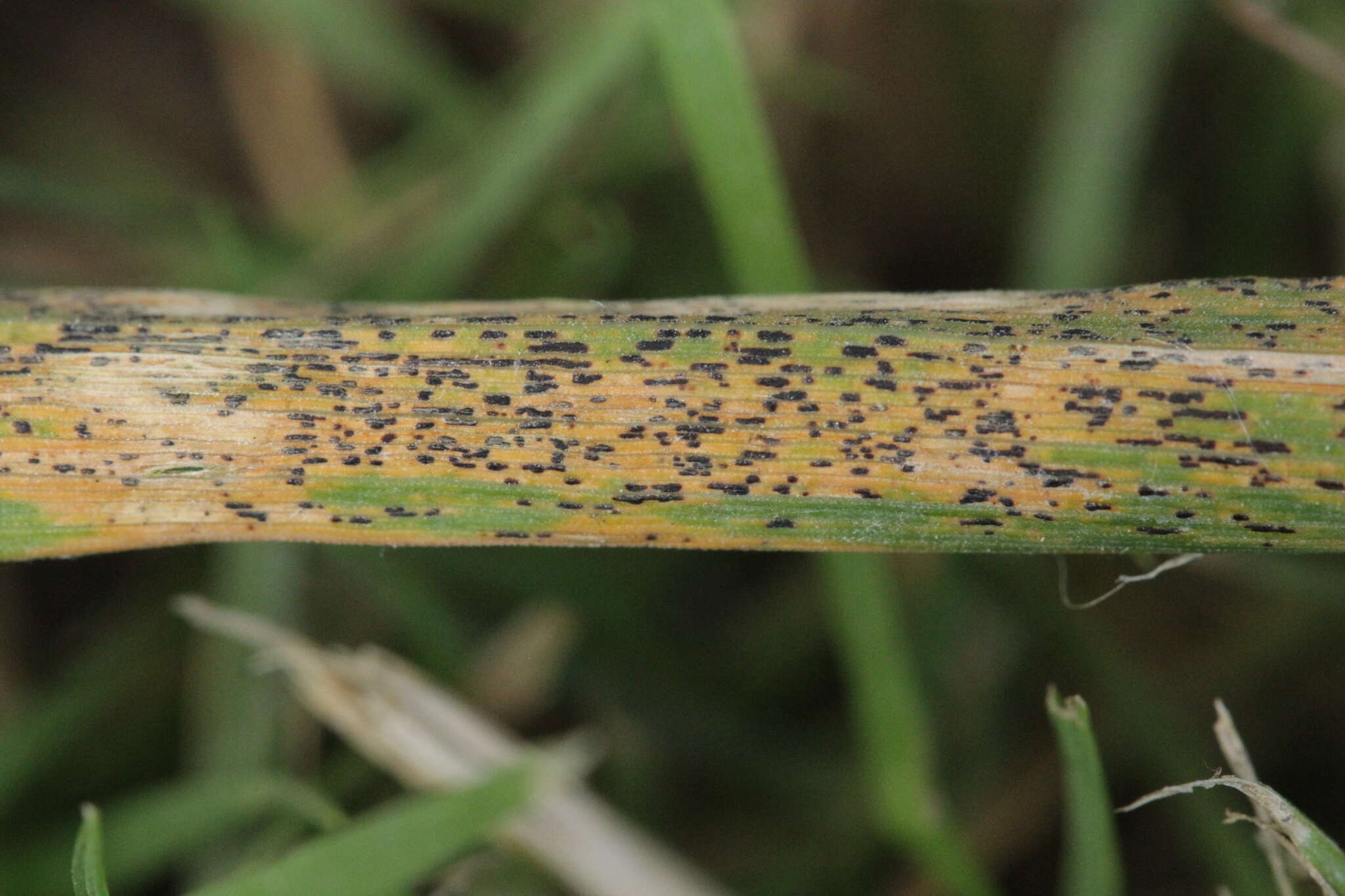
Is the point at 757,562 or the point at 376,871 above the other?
the point at 757,562

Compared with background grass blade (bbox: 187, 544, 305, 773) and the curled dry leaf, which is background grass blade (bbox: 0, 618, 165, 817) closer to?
background grass blade (bbox: 187, 544, 305, 773)

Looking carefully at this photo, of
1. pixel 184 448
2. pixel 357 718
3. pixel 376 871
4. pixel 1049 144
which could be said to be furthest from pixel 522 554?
pixel 1049 144

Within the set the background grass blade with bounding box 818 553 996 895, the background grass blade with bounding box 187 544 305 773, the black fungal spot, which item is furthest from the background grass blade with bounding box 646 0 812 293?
the background grass blade with bounding box 187 544 305 773

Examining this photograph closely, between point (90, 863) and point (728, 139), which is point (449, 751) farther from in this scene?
point (728, 139)

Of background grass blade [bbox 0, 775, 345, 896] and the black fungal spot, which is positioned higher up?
the black fungal spot

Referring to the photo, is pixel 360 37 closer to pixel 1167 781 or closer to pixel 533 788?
pixel 533 788

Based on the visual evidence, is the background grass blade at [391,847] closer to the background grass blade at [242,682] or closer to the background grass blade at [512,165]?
the background grass blade at [242,682]

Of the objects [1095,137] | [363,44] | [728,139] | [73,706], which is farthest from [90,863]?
[1095,137]

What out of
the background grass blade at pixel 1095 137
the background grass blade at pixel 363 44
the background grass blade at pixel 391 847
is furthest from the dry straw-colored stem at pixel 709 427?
the background grass blade at pixel 363 44
